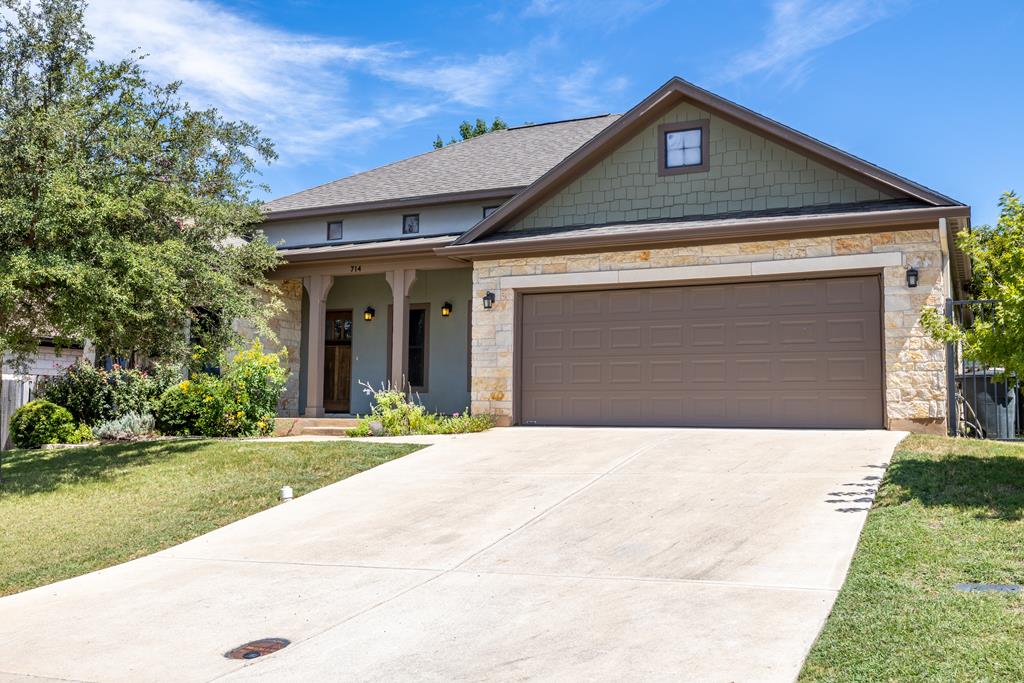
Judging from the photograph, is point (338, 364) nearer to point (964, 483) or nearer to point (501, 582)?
point (501, 582)

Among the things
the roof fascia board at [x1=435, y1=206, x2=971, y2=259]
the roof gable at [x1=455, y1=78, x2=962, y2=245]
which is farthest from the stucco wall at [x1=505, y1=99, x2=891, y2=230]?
the roof fascia board at [x1=435, y1=206, x2=971, y2=259]

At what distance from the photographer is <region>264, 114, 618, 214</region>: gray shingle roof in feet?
62.9

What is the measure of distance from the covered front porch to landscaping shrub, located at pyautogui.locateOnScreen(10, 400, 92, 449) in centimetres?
444

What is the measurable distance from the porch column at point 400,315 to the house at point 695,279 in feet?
0.14

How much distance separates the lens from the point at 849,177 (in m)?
14.0

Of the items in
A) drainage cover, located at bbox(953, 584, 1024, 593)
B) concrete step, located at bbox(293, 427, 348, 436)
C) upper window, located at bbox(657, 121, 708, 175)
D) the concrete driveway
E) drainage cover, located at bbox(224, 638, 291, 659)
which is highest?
upper window, located at bbox(657, 121, 708, 175)

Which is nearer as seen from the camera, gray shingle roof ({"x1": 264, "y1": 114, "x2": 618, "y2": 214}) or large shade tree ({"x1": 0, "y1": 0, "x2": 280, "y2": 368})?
large shade tree ({"x1": 0, "y1": 0, "x2": 280, "y2": 368})

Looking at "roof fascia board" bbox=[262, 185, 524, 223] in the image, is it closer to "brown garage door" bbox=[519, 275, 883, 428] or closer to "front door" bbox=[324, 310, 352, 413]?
"front door" bbox=[324, 310, 352, 413]

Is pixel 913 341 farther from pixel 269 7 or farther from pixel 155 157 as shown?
pixel 269 7

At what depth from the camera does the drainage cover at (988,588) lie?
18.8 ft

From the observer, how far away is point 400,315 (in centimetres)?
1744

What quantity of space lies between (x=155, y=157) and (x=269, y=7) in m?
6.70

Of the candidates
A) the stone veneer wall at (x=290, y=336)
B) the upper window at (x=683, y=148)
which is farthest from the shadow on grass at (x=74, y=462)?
the upper window at (x=683, y=148)

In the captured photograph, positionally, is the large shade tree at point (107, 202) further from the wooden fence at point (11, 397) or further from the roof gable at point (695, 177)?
the roof gable at point (695, 177)
